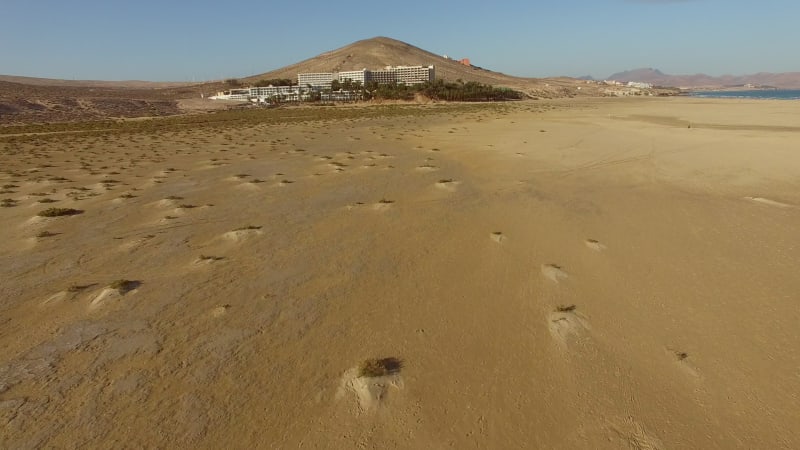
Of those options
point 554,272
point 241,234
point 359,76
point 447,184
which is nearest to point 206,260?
point 241,234

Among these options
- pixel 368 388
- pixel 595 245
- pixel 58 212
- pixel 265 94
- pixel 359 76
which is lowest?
pixel 368 388

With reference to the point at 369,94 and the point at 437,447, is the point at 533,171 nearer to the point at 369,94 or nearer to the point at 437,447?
the point at 437,447

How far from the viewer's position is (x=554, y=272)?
9.28 m

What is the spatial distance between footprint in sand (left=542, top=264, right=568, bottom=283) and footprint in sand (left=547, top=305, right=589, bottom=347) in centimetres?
122

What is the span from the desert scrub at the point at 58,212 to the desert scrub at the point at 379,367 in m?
13.4

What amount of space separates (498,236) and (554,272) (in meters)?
2.35

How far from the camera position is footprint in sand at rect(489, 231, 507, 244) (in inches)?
438

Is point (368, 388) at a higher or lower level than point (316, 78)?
lower

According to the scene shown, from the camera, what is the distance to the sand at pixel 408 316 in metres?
5.24

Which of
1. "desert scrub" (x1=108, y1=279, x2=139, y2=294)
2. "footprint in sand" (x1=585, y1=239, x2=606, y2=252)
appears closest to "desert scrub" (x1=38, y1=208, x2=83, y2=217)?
"desert scrub" (x1=108, y1=279, x2=139, y2=294)

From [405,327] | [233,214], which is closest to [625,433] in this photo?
[405,327]

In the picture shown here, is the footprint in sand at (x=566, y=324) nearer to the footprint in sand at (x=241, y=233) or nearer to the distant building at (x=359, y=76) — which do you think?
the footprint in sand at (x=241, y=233)

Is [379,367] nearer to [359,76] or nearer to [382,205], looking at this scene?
[382,205]

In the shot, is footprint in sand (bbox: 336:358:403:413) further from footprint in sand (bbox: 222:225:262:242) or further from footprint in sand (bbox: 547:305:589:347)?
footprint in sand (bbox: 222:225:262:242)
